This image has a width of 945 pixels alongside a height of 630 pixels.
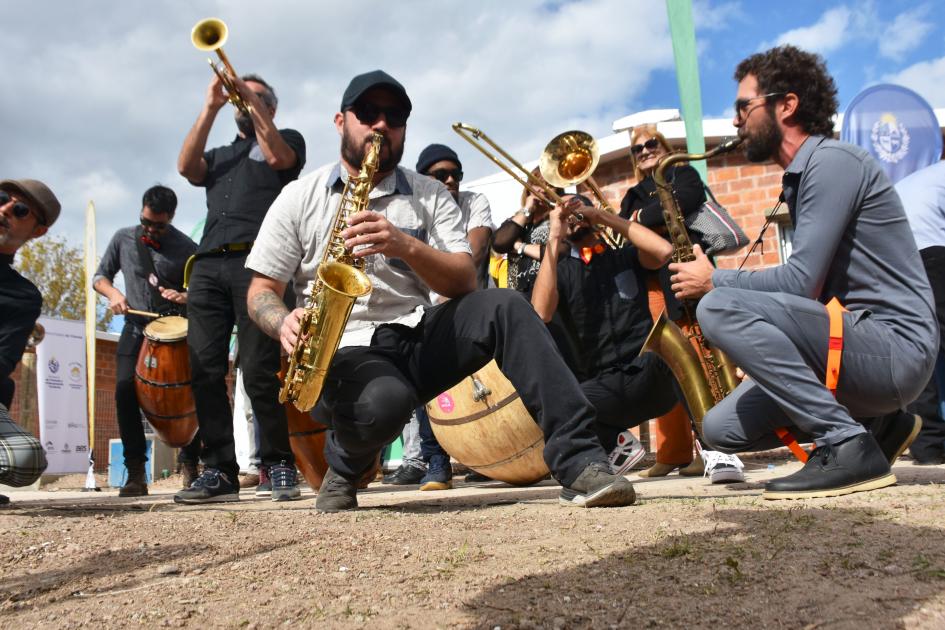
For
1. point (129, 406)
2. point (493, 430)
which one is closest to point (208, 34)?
point (129, 406)

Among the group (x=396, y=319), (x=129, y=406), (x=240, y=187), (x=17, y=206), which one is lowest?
(x=129, y=406)

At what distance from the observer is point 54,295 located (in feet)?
91.5

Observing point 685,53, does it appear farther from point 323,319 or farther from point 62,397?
point 62,397

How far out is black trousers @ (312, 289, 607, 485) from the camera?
9.80 ft

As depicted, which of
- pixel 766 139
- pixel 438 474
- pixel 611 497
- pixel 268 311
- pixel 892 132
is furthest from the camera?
pixel 892 132

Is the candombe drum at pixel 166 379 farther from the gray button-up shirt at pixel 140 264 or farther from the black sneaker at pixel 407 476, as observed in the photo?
the black sneaker at pixel 407 476

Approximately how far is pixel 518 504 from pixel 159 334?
2911 mm

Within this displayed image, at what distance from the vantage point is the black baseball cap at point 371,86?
3.62 metres

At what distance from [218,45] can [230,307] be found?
5.38 feet

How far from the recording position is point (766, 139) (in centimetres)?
337

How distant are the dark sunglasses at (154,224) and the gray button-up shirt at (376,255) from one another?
2.48m

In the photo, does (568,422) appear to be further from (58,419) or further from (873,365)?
(58,419)

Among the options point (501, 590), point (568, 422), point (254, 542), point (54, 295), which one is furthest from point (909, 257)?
point (54, 295)

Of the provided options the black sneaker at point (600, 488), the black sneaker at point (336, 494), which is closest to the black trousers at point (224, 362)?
the black sneaker at point (336, 494)
